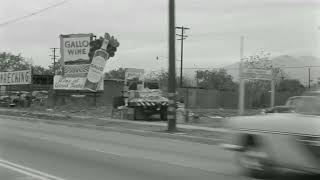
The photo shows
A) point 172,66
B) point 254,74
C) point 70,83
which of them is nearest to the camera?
point 172,66

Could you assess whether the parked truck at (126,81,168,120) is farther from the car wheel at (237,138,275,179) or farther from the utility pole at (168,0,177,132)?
the car wheel at (237,138,275,179)

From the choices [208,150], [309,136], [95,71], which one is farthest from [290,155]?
[95,71]

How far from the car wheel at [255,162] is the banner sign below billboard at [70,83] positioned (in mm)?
33150

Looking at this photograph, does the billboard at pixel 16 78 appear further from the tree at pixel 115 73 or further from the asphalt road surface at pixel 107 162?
the tree at pixel 115 73

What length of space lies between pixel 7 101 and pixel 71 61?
372 inches

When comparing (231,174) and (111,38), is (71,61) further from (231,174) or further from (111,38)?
(231,174)

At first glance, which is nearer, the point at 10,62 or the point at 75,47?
the point at 75,47

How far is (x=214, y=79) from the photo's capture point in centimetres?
9150

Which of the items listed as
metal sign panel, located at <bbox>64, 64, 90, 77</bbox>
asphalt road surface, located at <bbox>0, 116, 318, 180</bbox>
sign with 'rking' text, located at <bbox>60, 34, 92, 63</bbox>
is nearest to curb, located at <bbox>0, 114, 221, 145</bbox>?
asphalt road surface, located at <bbox>0, 116, 318, 180</bbox>

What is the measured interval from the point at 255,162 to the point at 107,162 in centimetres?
354

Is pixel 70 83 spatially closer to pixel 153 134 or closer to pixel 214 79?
pixel 153 134

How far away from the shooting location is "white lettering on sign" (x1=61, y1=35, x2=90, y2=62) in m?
43.4

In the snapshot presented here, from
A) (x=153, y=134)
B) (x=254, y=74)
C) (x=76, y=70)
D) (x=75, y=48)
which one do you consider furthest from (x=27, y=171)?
(x=75, y=48)

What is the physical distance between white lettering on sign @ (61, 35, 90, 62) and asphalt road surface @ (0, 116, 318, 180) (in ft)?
88.9
